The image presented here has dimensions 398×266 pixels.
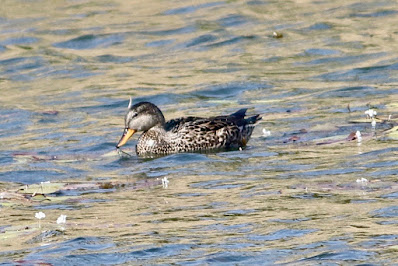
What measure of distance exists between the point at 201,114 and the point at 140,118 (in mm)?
1758

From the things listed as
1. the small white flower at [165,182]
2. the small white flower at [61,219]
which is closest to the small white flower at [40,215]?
the small white flower at [61,219]

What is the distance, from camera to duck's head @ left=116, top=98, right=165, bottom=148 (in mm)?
11797

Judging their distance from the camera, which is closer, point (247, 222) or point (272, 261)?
point (272, 261)

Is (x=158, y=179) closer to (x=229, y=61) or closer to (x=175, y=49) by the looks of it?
(x=229, y=61)

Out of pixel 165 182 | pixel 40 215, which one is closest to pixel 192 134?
pixel 165 182

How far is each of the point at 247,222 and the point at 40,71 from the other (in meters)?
9.97

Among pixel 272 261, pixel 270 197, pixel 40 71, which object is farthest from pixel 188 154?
pixel 40 71

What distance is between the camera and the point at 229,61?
53.9ft

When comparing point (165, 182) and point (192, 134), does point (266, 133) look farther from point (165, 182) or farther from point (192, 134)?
point (165, 182)

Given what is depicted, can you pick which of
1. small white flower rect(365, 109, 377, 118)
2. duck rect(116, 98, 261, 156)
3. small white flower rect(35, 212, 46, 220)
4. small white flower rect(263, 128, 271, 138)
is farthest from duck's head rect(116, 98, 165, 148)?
small white flower rect(35, 212, 46, 220)

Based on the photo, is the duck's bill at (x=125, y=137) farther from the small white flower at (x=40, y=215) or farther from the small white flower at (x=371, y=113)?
the small white flower at (x=40, y=215)

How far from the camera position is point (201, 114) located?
44.2 feet

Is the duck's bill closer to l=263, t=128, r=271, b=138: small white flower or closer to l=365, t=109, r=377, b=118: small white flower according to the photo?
l=263, t=128, r=271, b=138: small white flower

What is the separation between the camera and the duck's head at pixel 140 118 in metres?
11.8
